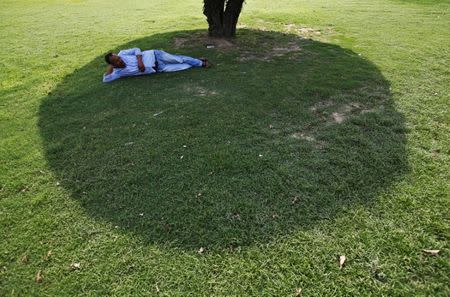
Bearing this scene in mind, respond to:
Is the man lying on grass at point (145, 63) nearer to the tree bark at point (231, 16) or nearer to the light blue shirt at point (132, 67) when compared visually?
the light blue shirt at point (132, 67)

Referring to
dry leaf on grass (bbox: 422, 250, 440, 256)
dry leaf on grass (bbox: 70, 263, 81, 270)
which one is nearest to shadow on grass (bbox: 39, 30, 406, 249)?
dry leaf on grass (bbox: 70, 263, 81, 270)

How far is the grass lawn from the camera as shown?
2.81 metres

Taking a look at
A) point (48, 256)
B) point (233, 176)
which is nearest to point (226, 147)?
point (233, 176)

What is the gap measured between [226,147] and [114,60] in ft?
11.7

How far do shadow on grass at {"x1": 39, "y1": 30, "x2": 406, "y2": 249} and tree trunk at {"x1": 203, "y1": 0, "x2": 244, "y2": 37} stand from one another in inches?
85.3

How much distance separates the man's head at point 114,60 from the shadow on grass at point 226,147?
380mm

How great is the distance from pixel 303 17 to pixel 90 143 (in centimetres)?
915

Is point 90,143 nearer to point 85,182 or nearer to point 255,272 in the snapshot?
point 85,182

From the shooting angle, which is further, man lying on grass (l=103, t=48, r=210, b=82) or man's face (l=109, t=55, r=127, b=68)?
man lying on grass (l=103, t=48, r=210, b=82)

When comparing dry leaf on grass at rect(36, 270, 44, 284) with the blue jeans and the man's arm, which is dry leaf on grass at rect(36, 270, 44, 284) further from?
the blue jeans

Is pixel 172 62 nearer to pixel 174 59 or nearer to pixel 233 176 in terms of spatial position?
pixel 174 59

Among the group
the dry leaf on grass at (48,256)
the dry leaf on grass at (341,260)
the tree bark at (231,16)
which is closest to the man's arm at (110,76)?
the tree bark at (231,16)

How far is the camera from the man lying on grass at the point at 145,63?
6.65 meters

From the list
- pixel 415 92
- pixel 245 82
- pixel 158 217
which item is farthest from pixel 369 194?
pixel 245 82
